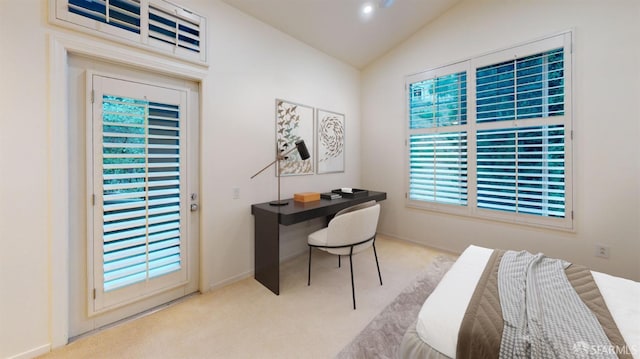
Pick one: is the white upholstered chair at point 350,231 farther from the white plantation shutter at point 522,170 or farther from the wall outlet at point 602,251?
the wall outlet at point 602,251

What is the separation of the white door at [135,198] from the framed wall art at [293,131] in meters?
0.98

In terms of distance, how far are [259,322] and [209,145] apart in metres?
1.64

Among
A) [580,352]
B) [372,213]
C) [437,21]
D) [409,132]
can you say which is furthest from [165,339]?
[437,21]

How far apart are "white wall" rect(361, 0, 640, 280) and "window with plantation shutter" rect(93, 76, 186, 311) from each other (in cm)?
332

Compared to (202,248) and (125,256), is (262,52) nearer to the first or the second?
(202,248)

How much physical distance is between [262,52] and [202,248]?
221 centimetres

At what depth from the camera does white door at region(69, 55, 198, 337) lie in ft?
6.08

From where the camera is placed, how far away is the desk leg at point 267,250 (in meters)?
2.40

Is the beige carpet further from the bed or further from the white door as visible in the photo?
the bed

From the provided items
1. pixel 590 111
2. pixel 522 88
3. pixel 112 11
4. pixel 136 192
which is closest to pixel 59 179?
pixel 136 192

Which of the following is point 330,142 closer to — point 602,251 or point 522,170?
point 522,170

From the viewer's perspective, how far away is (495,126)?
116 inches

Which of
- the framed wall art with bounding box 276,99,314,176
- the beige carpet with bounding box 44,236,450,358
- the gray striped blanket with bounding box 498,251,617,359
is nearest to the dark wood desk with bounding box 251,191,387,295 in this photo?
the beige carpet with bounding box 44,236,450,358

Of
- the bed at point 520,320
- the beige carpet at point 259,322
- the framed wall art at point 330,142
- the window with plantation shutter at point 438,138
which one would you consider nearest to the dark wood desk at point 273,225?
the beige carpet at point 259,322
